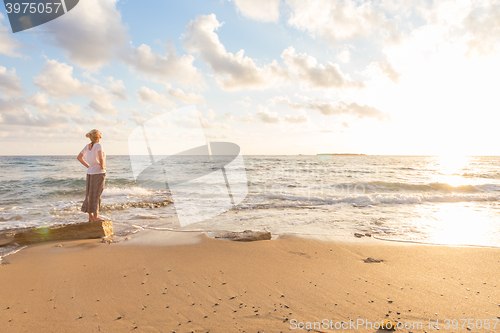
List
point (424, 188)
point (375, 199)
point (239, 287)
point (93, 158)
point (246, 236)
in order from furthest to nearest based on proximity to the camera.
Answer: point (424, 188)
point (375, 199)
point (93, 158)
point (246, 236)
point (239, 287)

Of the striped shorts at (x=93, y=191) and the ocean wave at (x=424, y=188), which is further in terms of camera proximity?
the ocean wave at (x=424, y=188)

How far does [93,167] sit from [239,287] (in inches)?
168

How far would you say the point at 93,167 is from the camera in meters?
5.29

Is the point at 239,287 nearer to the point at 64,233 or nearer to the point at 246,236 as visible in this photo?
the point at 246,236

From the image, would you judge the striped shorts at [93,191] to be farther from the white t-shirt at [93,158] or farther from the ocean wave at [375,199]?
the ocean wave at [375,199]

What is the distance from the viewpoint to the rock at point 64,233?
185 inches

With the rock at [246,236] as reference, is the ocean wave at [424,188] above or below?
below

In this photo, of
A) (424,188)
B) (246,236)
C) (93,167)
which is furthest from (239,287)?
(424,188)

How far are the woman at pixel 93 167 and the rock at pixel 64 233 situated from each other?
19.3 inches

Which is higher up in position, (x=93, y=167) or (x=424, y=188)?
(x=93, y=167)

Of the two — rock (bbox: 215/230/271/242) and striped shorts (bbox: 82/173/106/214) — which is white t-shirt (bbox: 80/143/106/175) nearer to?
striped shorts (bbox: 82/173/106/214)

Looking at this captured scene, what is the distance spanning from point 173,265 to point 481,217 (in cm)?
842

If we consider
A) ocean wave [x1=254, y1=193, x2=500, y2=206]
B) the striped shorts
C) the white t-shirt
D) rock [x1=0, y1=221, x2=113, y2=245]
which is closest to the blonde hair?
the white t-shirt

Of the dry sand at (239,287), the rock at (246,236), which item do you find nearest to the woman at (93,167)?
the dry sand at (239,287)
